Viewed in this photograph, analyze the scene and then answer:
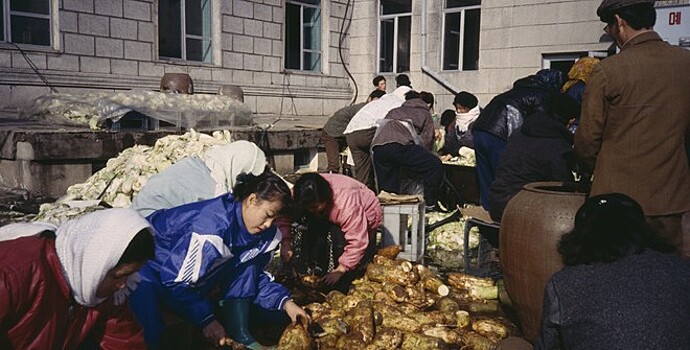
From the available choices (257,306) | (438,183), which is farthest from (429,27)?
(257,306)

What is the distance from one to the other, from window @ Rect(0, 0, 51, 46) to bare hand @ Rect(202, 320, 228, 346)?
8895 mm

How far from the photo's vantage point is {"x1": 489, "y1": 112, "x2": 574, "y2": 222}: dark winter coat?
4551 millimetres

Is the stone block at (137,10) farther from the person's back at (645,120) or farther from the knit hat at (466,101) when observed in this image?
the person's back at (645,120)

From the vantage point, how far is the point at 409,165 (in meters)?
6.68

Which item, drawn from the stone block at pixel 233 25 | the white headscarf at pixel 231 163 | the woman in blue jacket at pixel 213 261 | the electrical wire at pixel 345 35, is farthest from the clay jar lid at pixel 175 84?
the electrical wire at pixel 345 35

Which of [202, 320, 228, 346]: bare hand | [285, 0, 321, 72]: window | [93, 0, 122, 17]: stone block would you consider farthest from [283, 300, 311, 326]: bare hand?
[285, 0, 321, 72]: window

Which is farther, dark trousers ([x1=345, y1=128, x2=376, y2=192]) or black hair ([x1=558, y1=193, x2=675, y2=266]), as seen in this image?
dark trousers ([x1=345, y1=128, x2=376, y2=192])

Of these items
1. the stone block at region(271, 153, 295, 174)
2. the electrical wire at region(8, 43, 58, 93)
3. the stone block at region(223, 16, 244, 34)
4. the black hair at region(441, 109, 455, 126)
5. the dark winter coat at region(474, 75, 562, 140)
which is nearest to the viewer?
the dark winter coat at region(474, 75, 562, 140)

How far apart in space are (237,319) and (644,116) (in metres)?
2.64

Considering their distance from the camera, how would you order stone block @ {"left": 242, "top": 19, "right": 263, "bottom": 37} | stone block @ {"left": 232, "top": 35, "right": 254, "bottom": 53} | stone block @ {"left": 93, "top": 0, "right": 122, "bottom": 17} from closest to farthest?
stone block @ {"left": 93, "top": 0, "right": 122, "bottom": 17} → stone block @ {"left": 232, "top": 35, "right": 254, "bottom": 53} → stone block @ {"left": 242, "top": 19, "right": 263, "bottom": 37}

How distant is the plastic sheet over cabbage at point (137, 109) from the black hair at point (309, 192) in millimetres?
3863

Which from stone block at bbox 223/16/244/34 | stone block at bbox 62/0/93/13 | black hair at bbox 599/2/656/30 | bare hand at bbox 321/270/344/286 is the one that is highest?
stone block at bbox 223/16/244/34

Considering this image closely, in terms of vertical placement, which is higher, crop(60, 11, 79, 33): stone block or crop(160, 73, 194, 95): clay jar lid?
crop(60, 11, 79, 33): stone block

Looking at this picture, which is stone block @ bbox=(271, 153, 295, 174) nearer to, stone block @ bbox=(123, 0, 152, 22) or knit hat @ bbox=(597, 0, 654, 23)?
stone block @ bbox=(123, 0, 152, 22)
